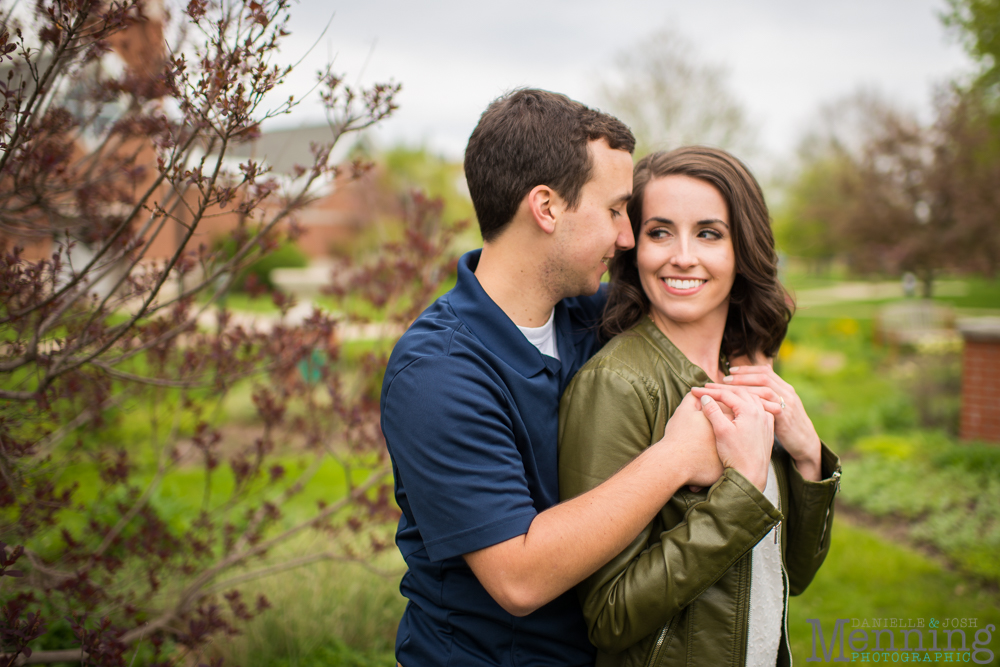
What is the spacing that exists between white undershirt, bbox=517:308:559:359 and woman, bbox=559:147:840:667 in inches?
7.2

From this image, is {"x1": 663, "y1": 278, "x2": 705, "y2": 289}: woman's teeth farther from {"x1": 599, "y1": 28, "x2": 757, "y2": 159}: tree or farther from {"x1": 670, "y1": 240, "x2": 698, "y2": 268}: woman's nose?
{"x1": 599, "y1": 28, "x2": 757, "y2": 159}: tree

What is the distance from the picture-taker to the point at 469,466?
162cm

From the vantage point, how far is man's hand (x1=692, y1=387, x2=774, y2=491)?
1731mm

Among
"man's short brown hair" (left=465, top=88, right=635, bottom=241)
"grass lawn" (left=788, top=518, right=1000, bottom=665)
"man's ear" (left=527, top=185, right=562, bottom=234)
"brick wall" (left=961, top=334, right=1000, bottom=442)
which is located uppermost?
"man's short brown hair" (left=465, top=88, right=635, bottom=241)

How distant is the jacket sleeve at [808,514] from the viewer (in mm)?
2045

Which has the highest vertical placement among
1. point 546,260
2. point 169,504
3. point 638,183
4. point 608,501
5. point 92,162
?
point 92,162

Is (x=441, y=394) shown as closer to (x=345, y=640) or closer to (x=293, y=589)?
(x=345, y=640)

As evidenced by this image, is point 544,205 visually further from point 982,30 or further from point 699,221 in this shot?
point 982,30

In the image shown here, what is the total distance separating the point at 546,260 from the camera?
2.07 meters

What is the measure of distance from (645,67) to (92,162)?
66.0ft

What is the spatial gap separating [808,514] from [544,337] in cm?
105

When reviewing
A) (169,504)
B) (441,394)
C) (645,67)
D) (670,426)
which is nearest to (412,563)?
(441,394)

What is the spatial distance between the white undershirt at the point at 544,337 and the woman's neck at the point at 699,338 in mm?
363

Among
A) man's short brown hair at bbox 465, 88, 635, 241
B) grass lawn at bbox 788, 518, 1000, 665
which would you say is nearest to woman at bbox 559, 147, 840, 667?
man's short brown hair at bbox 465, 88, 635, 241
